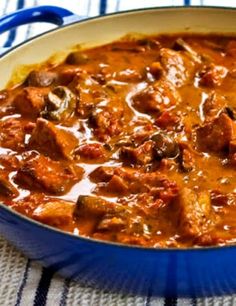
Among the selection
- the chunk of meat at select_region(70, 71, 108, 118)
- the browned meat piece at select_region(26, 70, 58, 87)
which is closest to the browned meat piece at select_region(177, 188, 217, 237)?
the chunk of meat at select_region(70, 71, 108, 118)

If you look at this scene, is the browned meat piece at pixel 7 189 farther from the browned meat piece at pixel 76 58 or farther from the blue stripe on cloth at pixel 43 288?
the browned meat piece at pixel 76 58

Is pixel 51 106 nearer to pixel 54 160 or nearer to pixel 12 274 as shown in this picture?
pixel 54 160

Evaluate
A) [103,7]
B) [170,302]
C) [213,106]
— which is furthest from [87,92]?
[103,7]

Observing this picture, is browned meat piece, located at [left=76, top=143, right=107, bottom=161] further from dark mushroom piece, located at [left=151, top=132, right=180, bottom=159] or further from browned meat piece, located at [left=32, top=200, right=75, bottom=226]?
browned meat piece, located at [left=32, top=200, right=75, bottom=226]

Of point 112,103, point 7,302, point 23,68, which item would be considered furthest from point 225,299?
point 23,68

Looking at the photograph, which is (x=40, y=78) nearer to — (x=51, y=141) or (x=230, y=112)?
(x=51, y=141)

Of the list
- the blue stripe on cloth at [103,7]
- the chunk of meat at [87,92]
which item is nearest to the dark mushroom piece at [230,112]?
the chunk of meat at [87,92]
